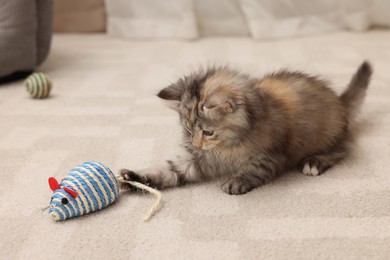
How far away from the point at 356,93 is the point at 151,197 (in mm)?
891

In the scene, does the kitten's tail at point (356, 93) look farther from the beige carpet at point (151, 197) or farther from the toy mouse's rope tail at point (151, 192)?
the toy mouse's rope tail at point (151, 192)

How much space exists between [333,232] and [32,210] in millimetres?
752

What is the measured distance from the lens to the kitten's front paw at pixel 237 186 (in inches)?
51.2

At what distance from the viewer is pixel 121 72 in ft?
8.57

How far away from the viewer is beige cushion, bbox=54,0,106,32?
3525 mm

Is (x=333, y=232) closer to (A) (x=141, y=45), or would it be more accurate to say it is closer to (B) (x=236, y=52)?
(B) (x=236, y=52)

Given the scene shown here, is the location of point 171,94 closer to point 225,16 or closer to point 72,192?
point 72,192

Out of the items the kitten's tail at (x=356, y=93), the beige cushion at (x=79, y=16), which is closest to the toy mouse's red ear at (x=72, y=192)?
the kitten's tail at (x=356, y=93)

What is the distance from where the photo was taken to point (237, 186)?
4.28 feet

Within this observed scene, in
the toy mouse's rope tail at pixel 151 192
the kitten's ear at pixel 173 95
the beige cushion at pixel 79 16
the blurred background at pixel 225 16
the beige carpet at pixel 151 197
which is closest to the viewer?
the beige carpet at pixel 151 197

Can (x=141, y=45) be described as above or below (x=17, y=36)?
below

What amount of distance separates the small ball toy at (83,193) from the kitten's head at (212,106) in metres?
0.21

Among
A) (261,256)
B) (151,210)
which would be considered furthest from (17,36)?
(261,256)

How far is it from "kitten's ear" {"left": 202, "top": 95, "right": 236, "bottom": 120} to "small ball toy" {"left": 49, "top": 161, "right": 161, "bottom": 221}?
26cm
